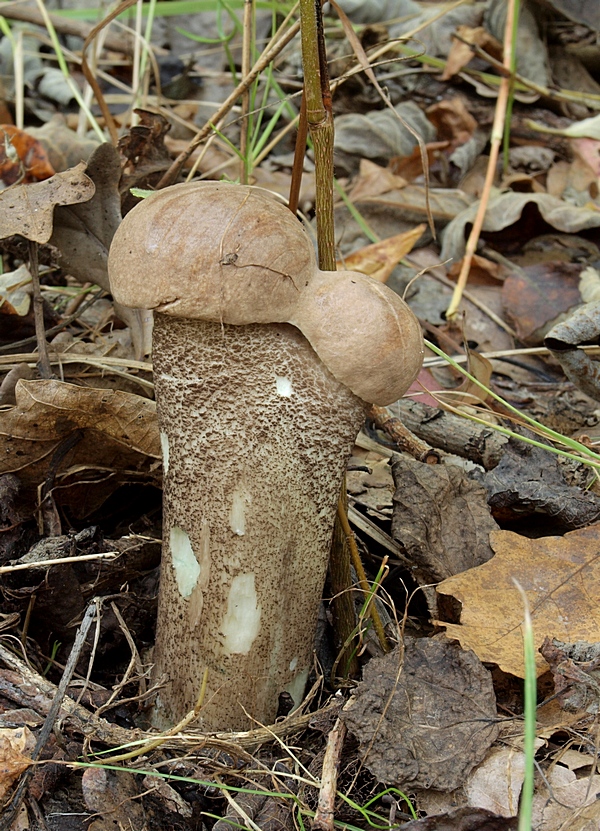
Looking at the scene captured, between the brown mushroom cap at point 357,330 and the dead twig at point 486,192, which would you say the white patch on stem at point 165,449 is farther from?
the dead twig at point 486,192

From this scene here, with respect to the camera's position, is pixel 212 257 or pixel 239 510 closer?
pixel 212 257

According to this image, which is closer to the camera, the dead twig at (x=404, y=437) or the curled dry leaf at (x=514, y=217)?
the dead twig at (x=404, y=437)

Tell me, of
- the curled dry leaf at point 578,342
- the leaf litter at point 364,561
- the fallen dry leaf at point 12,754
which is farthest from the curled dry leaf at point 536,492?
the fallen dry leaf at point 12,754

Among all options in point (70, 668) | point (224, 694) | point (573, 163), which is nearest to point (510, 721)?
point (224, 694)

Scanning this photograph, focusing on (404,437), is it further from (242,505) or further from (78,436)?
(78,436)

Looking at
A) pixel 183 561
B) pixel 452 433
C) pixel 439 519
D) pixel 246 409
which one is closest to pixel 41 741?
pixel 183 561

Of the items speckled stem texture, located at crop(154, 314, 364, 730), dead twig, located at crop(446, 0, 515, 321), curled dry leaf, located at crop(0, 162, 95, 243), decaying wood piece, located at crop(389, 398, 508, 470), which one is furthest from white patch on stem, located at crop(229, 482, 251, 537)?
dead twig, located at crop(446, 0, 515, 321)
